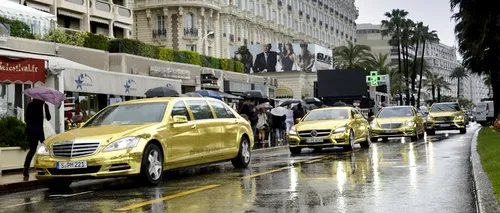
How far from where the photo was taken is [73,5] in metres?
43.3

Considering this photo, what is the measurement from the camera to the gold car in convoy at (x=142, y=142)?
1066 centimetres

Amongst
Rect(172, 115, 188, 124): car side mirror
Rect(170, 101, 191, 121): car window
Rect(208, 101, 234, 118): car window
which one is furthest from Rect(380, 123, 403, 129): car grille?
Rect(172, 115, 188, 124): car side mirror

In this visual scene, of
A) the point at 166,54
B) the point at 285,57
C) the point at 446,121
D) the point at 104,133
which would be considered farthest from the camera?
the point at 285,57

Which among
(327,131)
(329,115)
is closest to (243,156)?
(327,131)

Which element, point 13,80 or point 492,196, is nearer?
point 492,196

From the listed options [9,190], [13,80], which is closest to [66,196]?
[9,190]

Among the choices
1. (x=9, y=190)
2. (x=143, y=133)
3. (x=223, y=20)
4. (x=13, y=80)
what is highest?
(x=223, y=20)

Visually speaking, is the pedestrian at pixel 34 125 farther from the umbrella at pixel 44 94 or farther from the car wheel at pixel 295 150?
the car wheel at pixel 295 150

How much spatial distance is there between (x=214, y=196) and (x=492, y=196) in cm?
359

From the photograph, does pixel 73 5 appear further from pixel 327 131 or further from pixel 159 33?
pixel 327 131

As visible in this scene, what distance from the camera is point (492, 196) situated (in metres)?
8.02

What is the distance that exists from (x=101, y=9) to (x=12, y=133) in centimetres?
3232

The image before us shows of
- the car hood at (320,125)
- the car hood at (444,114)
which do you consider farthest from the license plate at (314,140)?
the car hood at (444,114)

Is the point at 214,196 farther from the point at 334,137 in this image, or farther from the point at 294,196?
the point at 334,137
